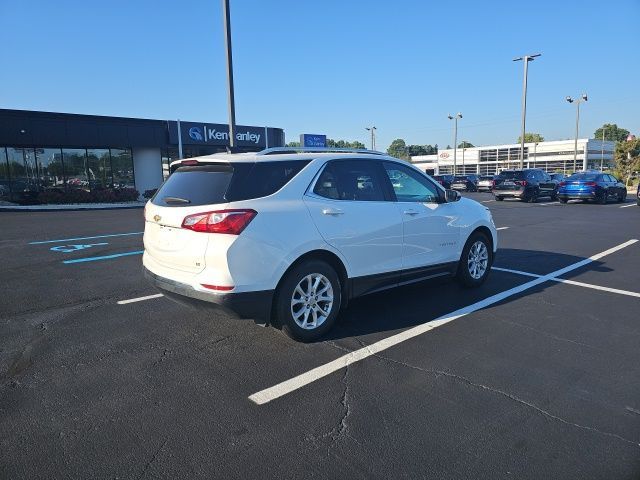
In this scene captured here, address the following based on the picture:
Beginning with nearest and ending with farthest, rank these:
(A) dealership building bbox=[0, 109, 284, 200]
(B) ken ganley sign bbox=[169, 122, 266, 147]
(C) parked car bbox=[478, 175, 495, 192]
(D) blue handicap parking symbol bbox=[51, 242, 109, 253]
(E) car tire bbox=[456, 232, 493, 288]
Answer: (E) car tire bbox=[456, 232, 493, 288] → (D) blue handicap parking symbol bbox=[51, 242, 109, 253] → (A) dealership building bbox=[0, 109, 284, 200] → (B) ken ganley sign bbox=[169, 122, 266, 147] → (C) parked car bbox=[478, 175, 495, 192]

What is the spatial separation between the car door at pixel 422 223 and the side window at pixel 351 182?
0.26m

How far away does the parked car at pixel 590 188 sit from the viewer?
22156 mm

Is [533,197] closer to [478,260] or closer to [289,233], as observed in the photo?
[478,260]

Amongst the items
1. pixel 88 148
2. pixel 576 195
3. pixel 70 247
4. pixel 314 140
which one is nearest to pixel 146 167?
pixel 88 148

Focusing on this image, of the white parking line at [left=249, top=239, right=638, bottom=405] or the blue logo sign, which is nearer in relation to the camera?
the white parking line at [left=249, top=239, right=638, bottom=405]

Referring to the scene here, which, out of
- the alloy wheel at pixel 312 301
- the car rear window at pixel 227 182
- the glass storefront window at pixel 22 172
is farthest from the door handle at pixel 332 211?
the glass storefront window at pixel 22 172

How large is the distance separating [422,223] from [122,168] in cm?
2688

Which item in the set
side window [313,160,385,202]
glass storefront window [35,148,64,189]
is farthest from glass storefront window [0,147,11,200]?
side window [313,160,385,202]

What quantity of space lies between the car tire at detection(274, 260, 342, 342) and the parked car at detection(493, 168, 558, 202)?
73.2ft

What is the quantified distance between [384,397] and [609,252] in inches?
308

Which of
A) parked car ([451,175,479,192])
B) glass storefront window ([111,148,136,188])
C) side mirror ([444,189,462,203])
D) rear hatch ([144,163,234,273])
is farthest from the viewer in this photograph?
parked car ([451,175,479,192])

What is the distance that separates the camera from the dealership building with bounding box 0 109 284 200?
954 inches

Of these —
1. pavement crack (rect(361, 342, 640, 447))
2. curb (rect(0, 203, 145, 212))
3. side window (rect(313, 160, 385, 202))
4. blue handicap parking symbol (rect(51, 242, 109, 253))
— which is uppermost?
side window (rect(313, 160, 385, 202))

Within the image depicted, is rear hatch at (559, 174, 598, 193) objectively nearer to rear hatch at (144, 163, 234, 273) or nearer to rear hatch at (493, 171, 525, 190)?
rear hatch at (493, 171, 525, 190)
